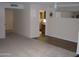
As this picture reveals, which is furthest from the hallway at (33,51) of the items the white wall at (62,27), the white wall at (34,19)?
the white wall at (34,19)

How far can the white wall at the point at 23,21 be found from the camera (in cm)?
872

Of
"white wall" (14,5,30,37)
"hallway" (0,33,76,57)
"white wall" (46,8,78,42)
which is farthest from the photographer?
"white wall" (14,5,30,37)

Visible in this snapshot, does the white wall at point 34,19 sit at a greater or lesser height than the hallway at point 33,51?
greater

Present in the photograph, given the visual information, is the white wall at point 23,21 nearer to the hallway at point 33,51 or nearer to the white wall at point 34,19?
the white wall at point 34,19

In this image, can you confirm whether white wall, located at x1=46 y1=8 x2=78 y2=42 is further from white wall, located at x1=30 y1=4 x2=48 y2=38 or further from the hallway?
the hallway

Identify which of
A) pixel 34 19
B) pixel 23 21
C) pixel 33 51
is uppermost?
pixel 34 19

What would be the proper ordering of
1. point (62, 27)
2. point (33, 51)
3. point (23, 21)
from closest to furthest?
point (33, 51), point (62, 27), point (23, 21)

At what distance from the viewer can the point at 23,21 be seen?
930cm

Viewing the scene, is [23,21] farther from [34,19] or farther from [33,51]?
[33,51]

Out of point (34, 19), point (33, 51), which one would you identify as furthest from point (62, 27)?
point (33, 51)

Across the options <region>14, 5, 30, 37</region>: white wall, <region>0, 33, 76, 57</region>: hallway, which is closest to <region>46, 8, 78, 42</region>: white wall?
<region>14, 5, 30, 37</region>: white wall

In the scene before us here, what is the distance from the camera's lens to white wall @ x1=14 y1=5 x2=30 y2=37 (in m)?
8.72

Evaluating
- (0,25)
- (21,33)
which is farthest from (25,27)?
(0,25)

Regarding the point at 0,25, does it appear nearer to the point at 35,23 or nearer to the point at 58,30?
the point at 35,23
